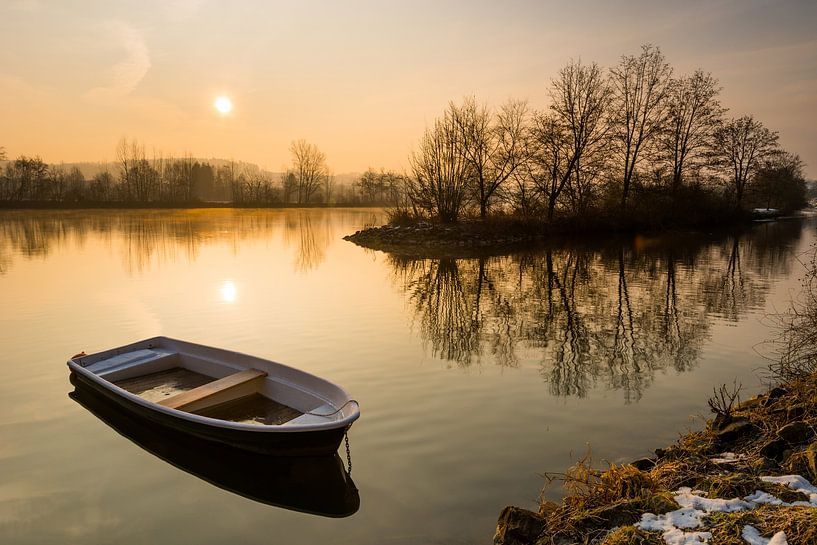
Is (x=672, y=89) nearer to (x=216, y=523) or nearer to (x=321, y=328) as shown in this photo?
(x=321, y=328)

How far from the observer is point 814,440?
4.98 m

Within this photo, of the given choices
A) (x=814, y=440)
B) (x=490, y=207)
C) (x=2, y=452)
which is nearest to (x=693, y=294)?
(x=814, y=440)

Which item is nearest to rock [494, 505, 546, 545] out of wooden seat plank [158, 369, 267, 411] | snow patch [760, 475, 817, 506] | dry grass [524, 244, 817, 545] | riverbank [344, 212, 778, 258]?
dry grass [524, 244, 817, 545]

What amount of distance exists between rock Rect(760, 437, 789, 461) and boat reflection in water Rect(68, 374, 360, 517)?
435cm

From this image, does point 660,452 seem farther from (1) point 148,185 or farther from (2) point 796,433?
(1) point 148,185

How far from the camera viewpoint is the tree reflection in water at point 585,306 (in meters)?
10.3

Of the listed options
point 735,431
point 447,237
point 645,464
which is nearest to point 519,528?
point 645,464

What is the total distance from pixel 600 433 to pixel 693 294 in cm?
1235

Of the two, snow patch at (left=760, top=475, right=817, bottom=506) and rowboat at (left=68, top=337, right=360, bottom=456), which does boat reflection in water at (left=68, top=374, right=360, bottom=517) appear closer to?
rowboat at (left=68, top=337, right=360, bottom=456)

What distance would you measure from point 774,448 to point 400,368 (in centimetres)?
619

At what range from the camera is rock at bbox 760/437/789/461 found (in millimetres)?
5086

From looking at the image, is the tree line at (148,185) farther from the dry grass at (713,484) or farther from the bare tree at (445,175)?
the dry grass at (713,484)

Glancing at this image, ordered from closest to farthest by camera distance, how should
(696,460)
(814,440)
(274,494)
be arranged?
(814,440) < (696,460) < (274,494)

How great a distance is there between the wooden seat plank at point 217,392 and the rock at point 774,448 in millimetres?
6590
